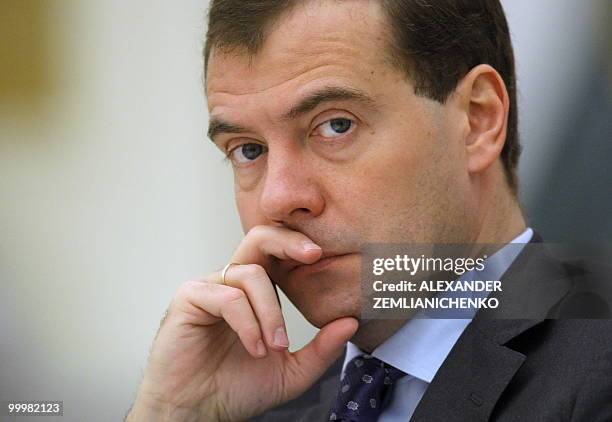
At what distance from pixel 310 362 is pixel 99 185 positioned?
594 mm

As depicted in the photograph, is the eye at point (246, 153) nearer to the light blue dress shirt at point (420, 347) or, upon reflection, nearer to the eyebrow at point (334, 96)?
the eyebrow at point (334, 96)

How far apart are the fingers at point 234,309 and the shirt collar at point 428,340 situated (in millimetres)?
213

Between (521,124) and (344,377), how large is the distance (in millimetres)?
553

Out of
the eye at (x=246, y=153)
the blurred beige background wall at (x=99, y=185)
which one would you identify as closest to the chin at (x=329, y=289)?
the eye at (x=246, y=153)

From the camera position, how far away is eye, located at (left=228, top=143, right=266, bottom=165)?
1487 mm

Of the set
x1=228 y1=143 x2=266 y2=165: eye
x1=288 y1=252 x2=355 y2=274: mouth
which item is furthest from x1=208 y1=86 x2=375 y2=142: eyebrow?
x1=288 y1=252 x2=355 y2=274: mouth

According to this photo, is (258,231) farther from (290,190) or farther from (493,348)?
(493,348)

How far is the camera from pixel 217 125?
4.92 feet

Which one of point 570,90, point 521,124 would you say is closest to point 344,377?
Result: point 521,124

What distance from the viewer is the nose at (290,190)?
4.47 ft

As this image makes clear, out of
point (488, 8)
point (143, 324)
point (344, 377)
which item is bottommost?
point (344, 377)

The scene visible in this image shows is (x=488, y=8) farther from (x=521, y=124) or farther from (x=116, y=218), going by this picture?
(x=116, y=218)

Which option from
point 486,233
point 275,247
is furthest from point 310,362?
point 486,233

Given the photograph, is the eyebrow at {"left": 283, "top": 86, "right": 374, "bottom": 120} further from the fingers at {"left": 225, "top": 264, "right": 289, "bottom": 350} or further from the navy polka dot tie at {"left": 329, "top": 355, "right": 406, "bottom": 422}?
the navy polka dot tie at {"left": 329, "top": 355, "right": 406, "bottom": 422}
